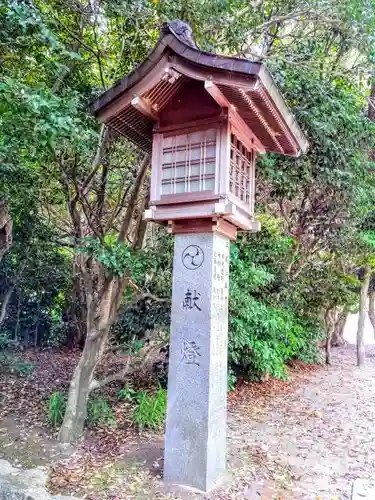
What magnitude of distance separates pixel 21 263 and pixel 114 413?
15.5 ft

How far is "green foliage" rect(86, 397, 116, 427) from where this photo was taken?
545 cm

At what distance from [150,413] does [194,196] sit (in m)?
3.31

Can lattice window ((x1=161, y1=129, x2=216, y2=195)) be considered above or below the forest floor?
above

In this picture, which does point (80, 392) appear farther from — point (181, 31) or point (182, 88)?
point (181, 31)

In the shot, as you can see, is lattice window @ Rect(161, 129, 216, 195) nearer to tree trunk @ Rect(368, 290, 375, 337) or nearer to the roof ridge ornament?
the roof ridge ornament

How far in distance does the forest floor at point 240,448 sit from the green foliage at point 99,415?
0.38 ft

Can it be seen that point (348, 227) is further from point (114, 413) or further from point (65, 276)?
point (65, 276)

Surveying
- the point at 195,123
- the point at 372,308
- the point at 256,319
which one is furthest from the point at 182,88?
the point at 372,308

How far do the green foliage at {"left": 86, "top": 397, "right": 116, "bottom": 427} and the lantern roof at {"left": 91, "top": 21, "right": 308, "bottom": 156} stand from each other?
365 cm

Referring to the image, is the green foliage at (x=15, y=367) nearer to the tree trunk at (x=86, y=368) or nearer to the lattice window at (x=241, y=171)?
the tree trunk at (x=86, y=368)

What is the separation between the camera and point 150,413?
18.5 ft

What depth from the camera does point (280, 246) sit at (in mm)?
7359

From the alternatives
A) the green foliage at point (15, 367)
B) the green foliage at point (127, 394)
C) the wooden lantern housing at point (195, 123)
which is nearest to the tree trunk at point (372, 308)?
the green foliage at point (127, 394)

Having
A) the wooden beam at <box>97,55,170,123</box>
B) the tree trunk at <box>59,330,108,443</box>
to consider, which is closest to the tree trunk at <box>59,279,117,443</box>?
the tree trunk at <box>59,330,108,443</box>
